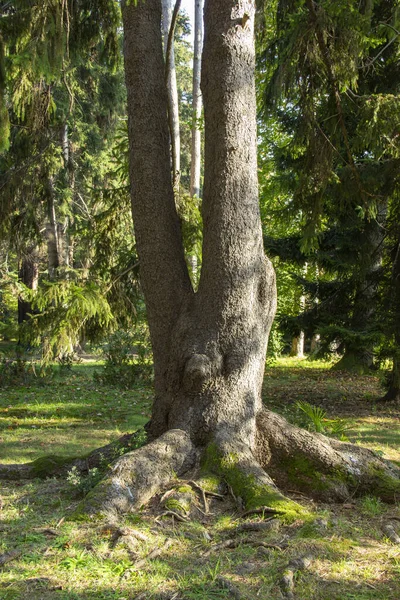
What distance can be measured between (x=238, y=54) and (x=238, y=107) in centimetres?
53

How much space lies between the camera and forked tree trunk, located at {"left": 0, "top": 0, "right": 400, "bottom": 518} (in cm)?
509

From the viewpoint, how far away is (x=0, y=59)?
19.6 ft

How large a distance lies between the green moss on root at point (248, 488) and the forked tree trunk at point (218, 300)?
0.01 metres

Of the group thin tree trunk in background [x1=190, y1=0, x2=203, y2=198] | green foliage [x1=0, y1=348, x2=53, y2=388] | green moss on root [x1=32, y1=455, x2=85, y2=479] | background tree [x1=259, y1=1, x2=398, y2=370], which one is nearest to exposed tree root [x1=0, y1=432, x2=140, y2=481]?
green moss on root [x1=32, y1=455, x2=85, y2=479]

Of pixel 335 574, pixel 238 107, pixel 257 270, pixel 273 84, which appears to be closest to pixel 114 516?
pixel 335 574

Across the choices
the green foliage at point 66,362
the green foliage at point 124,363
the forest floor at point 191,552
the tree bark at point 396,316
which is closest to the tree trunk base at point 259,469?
the forest floor at point 191,552

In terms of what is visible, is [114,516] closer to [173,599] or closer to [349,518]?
[173,599]

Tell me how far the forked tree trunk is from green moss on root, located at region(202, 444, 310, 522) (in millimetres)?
12

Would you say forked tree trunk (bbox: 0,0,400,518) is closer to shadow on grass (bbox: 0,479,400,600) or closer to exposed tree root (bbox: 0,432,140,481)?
exposed tree root (bbox: 0,432,140,481)

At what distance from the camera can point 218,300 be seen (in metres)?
5.31

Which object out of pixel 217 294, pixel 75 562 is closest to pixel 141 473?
pixel 75 562

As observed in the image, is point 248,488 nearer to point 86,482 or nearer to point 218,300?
point 86,482

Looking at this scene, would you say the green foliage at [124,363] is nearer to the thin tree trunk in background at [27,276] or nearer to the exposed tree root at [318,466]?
the thin tree trunk in background at [27,276]

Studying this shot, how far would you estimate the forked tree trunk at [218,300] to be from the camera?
16.7ft
